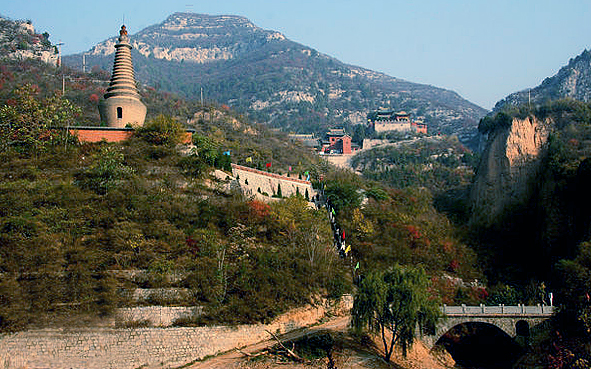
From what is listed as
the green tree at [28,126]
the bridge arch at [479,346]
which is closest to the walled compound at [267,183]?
the green tree at [28,126]

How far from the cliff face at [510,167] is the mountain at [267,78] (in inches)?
2145

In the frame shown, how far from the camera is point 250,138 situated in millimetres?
60062

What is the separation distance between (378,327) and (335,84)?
12757cm

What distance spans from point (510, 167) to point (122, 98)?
25191mm

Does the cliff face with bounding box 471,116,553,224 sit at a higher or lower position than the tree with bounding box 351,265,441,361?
higher

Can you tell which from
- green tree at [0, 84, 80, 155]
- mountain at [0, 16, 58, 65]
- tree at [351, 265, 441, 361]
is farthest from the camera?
mountain at [0, 16, 58, 65]

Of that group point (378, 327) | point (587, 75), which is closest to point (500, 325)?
point (378, 327)

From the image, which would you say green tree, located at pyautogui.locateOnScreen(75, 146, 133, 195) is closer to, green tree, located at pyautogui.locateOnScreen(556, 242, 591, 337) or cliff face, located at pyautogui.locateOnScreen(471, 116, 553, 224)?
green tree, located at pyautogui.locateOnScreen(556, 242, 591, 337)

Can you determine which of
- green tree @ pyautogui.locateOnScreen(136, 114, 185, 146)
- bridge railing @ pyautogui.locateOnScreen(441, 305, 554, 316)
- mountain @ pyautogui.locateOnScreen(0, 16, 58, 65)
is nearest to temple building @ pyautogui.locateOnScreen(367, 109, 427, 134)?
mountain @ pyautogui.locateOnScreen(0, 16, 58, 65)

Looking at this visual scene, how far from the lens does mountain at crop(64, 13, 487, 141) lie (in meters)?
125

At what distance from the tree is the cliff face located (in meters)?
17.5

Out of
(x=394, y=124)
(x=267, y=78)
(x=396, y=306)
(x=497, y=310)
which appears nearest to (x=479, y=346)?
(x=497, y=310)

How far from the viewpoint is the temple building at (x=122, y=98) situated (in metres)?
33.1

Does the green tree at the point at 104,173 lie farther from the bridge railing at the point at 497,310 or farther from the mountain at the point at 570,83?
the mountain at the point at 570,83
